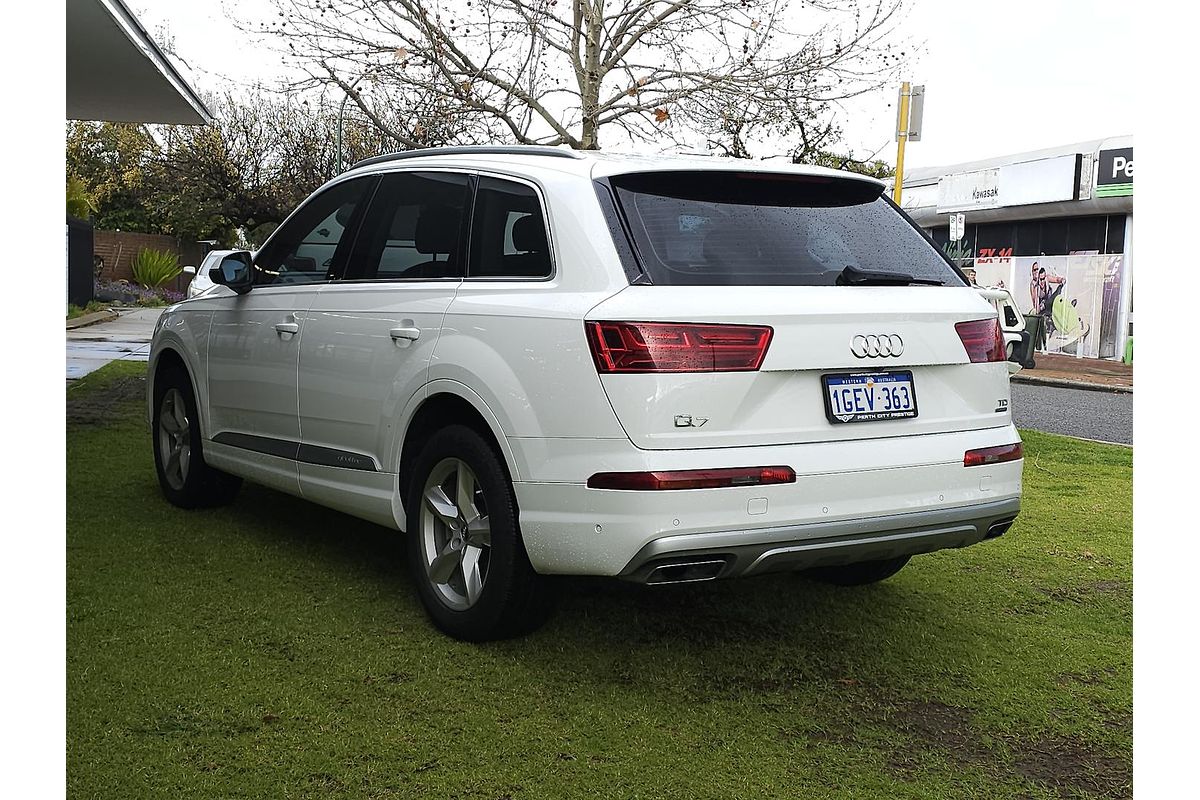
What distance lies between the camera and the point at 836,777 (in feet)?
11.5

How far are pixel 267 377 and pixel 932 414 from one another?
10.1ft

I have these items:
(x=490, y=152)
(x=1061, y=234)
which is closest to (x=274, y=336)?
(x=490, y=152)

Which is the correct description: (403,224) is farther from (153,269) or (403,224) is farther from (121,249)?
(121,249)

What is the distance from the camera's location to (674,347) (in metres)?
3.79

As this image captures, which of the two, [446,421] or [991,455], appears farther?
[446,421]

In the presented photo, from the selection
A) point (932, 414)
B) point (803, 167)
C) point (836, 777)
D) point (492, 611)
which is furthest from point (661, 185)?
point (836, 777)

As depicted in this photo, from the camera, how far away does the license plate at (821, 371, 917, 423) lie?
3998mm

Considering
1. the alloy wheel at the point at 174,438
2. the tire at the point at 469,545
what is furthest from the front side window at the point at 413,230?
the alloy wheel at the point at 174,438

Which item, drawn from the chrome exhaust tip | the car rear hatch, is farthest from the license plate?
the chrome exhaust tip

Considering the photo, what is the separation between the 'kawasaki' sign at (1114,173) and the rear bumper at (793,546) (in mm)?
22696

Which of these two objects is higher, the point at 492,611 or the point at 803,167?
the point at 803,167

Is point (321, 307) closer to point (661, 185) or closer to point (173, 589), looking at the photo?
point (173, 589)

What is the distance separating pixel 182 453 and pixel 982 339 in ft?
14.4
